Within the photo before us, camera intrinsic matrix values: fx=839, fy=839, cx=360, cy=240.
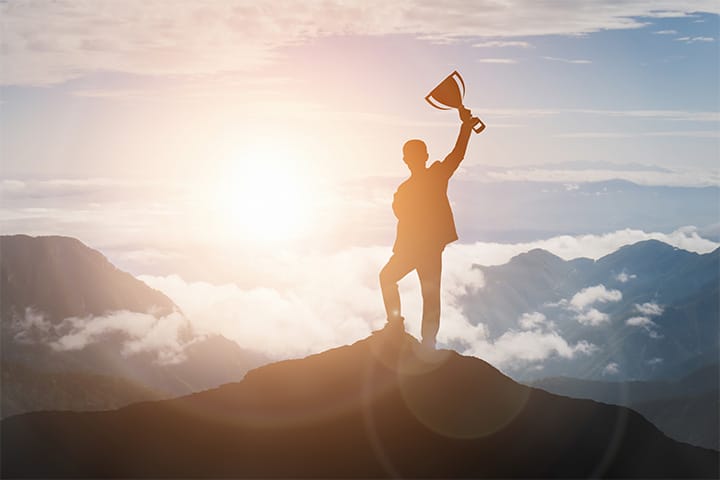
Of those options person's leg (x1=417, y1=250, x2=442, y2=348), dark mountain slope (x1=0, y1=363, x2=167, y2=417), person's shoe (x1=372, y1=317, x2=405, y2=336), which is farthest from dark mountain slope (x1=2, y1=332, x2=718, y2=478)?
dark mountain slope (x1=0, y1=363, x2=167, y2=417)

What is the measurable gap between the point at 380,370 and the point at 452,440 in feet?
9.70

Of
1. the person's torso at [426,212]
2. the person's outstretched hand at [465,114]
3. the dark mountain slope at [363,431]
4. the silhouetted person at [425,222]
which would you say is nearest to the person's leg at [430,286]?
the silhouetted person at [425,222]

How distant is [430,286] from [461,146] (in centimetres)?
355

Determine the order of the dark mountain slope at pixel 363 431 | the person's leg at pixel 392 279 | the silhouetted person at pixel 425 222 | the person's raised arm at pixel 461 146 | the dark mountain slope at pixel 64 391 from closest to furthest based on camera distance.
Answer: the dark mountain slope at pixel 363 431 → the person's raised arm at pixel 461 146 → the silhouetted person at pixel 425 222 → the person's leg at pixel 392 279 → the dark mountain slope at pixel 64 391

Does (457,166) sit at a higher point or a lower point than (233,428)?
higher

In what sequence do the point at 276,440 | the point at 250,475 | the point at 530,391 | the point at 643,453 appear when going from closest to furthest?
the point at 250,475
the point at 276,440
the point at 643,453
the point at 530,391

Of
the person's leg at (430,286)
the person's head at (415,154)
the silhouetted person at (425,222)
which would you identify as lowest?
the person's leg at (430,286)

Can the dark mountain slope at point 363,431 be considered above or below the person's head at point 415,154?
below

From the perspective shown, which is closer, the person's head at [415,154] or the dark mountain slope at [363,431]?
the dark mountain slope at [363,431]

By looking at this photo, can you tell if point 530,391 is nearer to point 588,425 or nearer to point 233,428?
point 588,425

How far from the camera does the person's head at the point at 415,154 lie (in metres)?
20.7

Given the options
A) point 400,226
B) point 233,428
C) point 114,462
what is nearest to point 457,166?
point 400,226

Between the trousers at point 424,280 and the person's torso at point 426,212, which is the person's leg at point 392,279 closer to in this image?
the trousers at point 424,280

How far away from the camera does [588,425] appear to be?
68.4ft
